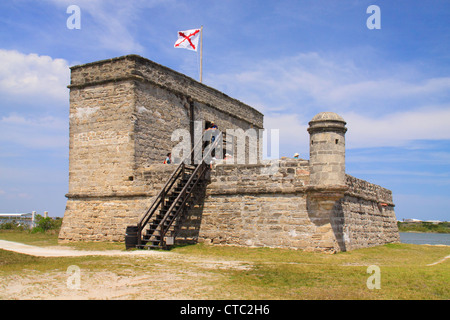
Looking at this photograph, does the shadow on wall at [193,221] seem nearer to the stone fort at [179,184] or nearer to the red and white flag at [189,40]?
the stone fort at [179,184]

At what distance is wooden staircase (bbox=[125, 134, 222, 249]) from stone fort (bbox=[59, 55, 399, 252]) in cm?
4

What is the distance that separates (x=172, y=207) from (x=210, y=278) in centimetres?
611

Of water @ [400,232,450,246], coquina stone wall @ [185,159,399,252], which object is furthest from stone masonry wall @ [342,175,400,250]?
water @ [400,232,450,246]

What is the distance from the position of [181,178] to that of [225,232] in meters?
2.60

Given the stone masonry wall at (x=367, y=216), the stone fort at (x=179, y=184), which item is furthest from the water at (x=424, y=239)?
the stone fort at (x=179, y=184)

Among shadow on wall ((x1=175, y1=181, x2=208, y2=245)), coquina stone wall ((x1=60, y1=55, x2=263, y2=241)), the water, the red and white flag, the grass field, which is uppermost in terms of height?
the red and white flag

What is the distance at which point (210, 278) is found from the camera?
26.1 ft

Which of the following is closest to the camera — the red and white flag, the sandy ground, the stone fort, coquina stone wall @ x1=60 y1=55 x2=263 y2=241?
the sandy ground

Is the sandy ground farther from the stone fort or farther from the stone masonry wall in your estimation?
the stone masonry wall

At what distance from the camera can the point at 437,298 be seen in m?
6.60

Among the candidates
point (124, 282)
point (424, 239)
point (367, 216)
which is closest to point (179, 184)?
point (367, 216)

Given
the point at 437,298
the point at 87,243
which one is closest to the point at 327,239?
the point at 437,298

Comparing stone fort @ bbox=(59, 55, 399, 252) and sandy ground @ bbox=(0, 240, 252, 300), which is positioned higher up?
stone fort @ bbox=(59, 55, 399, 252)

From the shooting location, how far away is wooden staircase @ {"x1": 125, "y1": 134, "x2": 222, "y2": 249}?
44.2ft
